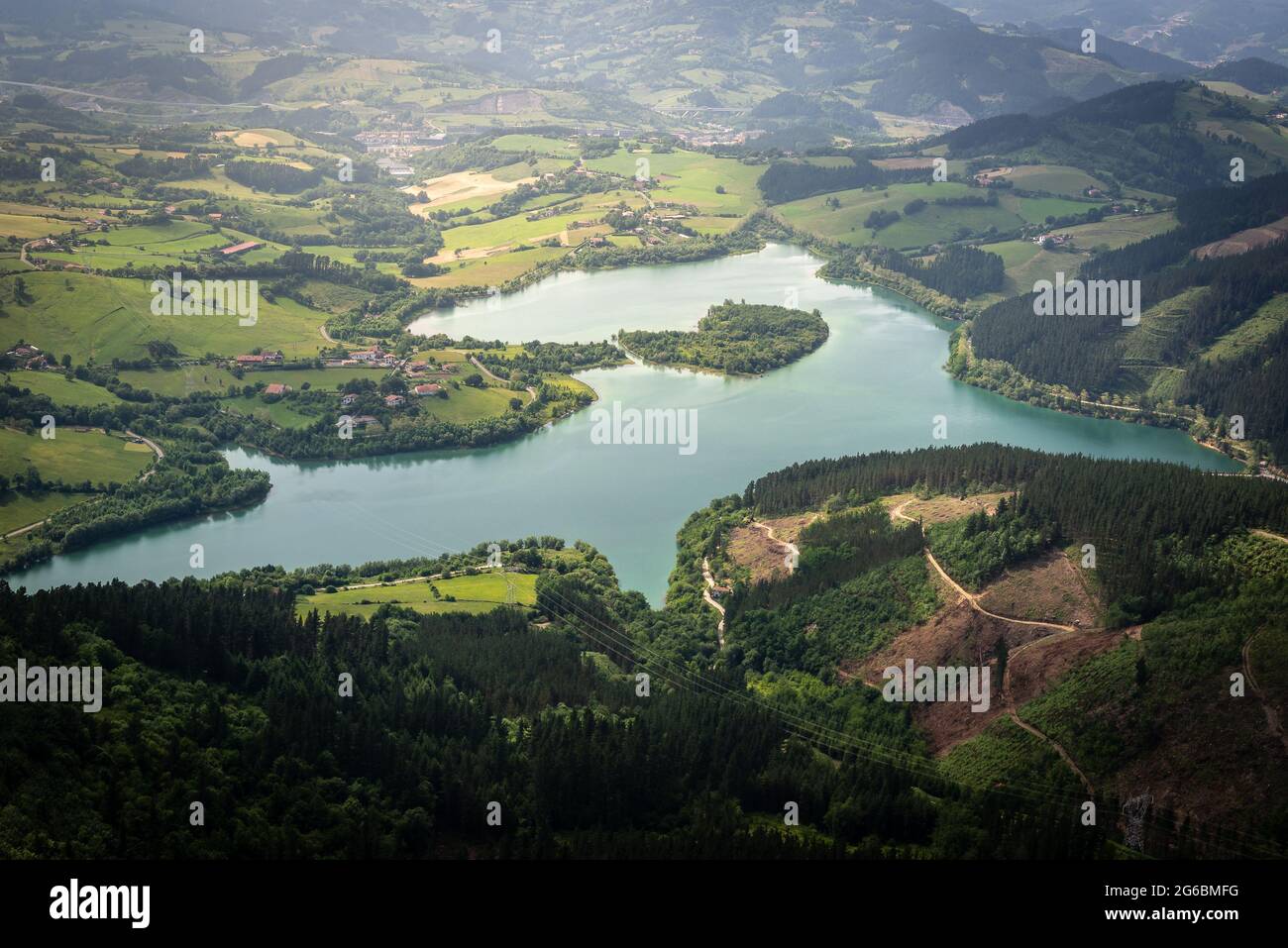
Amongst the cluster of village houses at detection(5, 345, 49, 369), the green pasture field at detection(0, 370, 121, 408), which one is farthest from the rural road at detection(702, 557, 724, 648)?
the cluster of village houses at detection(5, 345, 49, 369)

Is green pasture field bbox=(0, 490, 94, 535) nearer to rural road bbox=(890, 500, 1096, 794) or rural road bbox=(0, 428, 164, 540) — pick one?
rural road bbox=(0, 428, 164, 540)

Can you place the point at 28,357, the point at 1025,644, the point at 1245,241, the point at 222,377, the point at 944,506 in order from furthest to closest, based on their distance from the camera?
1. the point at 1245,241
2. the point at 222,377
3. the point at 28,357
4. the point at 944,506
5. the point at 1025,644

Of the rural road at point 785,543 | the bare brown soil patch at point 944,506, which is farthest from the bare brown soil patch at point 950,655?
the rural road at point 785,543

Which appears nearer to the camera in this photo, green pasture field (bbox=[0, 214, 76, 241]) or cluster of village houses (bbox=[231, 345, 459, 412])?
cluster of village houses (bbox=[231, 345, 459, 412])

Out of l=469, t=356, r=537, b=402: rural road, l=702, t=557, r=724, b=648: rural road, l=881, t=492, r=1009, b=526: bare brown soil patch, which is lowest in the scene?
l=702, t=557, r=724, b=648: rural road

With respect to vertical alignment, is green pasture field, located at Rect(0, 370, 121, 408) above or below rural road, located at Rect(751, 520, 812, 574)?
above

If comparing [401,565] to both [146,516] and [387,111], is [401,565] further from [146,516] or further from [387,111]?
[387,111]

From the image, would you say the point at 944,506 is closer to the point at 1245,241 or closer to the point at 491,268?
the point at 1245,241

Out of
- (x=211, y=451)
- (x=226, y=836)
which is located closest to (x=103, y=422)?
(x=211, y=451)

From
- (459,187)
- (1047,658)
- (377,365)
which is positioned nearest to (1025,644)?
(1047,658)
